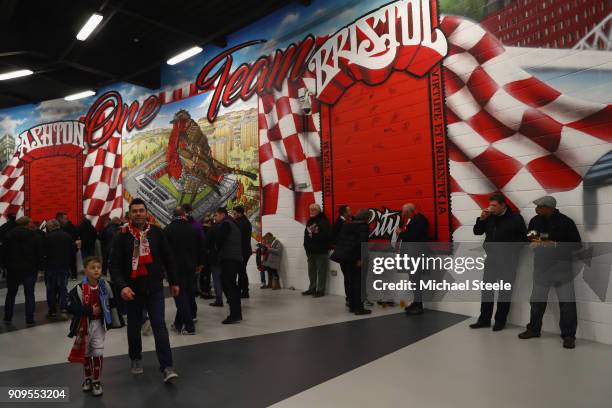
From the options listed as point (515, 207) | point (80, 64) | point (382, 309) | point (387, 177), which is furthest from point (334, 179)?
point (80, 64)

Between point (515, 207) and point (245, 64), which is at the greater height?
point (245, 64)

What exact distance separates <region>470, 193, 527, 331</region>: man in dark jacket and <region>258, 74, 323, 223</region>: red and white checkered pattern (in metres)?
2.79

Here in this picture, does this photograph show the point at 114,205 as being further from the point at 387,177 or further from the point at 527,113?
the point at 527,113

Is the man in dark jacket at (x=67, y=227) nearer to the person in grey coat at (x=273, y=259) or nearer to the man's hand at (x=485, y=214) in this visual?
the person in grey coat at (x=273, y=259)

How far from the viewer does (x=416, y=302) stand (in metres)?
4.67

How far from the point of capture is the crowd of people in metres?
2.66

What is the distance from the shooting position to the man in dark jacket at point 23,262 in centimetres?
451

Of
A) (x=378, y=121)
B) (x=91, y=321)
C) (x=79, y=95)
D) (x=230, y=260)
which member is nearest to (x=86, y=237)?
(x=79, y=95)

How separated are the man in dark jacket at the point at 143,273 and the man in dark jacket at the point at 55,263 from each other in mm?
2561

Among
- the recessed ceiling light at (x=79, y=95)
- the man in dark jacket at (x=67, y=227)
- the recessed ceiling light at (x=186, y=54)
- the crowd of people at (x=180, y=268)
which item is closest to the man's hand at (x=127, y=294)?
the crowd of people at (x=180, y=268)

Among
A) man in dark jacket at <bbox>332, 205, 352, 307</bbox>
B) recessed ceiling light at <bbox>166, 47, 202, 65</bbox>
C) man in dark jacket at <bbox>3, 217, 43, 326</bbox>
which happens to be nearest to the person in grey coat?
man in dark jacket at <bbox>332, 205, 352, 307</bbox>

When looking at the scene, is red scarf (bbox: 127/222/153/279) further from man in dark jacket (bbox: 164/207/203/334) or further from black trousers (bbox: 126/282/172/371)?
man in dark jacket (bbox: 164/207/203/334)

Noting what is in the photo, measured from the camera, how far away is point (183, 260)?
3984 millimetres

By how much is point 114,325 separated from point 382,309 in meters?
3.19
